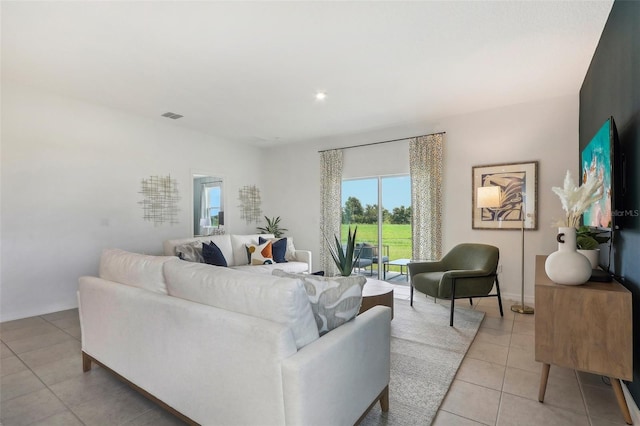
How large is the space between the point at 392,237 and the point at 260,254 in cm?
228

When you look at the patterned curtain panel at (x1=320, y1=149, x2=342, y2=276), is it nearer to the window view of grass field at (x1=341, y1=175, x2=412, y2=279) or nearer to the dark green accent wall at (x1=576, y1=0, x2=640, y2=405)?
the window view of grass field at (x1=341, y1=175, x2=412, y2=279)

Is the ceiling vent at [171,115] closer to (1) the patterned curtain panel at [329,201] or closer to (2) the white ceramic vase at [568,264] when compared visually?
(1) the patterned curtain panel at [329,201]

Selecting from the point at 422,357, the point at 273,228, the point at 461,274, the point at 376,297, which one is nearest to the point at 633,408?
the point at 422,357

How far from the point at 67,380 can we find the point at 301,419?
81.9 inches

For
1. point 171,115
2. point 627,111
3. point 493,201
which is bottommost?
point 493,201

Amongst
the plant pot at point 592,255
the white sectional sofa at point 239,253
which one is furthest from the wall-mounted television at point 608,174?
the white sectional sofa at point 239,253

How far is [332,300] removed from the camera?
1.61m

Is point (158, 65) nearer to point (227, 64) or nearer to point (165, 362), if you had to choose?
point (227, 64)

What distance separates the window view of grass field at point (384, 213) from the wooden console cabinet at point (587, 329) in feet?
10.6

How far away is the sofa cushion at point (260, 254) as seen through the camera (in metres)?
4.75

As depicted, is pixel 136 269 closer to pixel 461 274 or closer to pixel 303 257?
pixel 461 274

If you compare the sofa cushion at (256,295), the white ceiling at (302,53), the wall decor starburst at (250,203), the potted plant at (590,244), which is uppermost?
the white ceiling at (302,53)

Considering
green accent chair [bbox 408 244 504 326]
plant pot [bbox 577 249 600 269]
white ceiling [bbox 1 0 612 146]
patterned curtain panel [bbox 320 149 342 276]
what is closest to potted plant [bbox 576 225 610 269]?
plant pot [bbox 577 249 600 269]

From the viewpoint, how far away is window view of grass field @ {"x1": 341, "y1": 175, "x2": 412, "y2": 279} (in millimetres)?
5254
